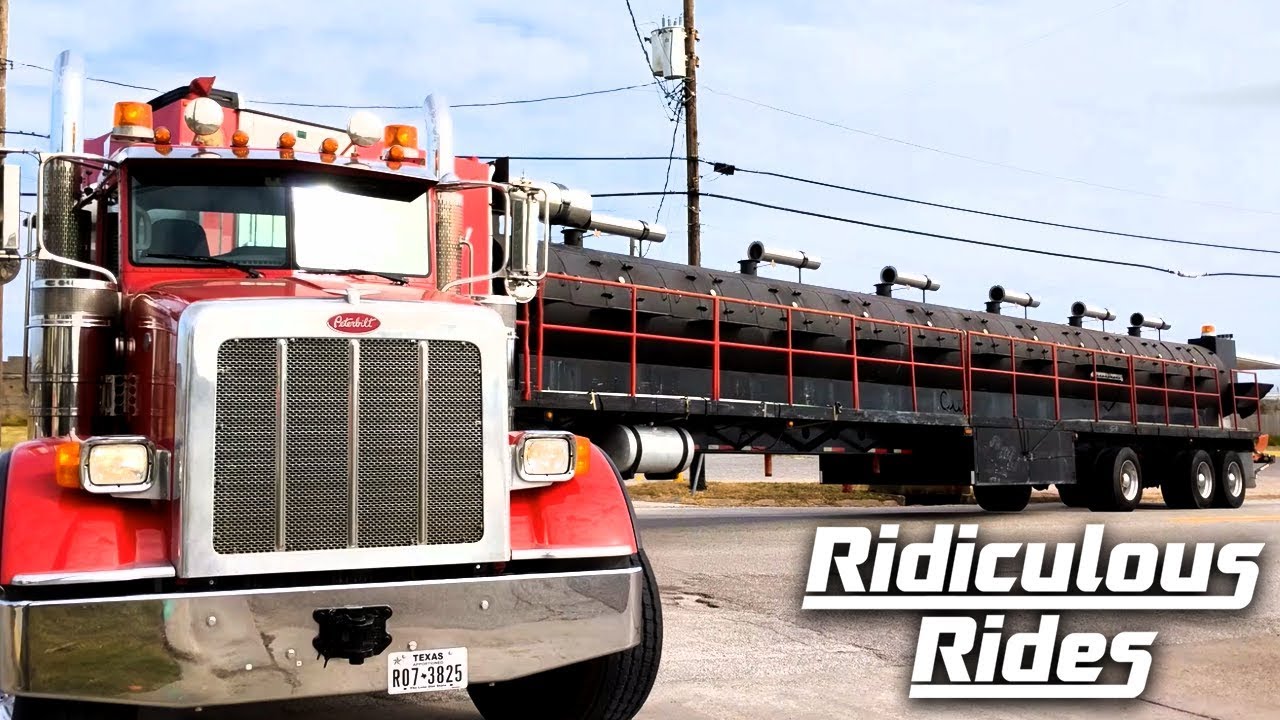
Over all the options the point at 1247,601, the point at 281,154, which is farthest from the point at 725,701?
the point at 1247,601

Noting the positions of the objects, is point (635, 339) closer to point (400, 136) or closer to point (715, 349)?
point (715, 349)

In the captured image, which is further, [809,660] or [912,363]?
[912,363]

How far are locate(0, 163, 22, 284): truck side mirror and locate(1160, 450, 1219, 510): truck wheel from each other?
22821 millimetres

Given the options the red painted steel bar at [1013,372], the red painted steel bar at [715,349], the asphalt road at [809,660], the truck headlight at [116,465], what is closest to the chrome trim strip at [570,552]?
the asphalt road at [809,660]

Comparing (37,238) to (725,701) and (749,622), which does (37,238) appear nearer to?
(725,701)

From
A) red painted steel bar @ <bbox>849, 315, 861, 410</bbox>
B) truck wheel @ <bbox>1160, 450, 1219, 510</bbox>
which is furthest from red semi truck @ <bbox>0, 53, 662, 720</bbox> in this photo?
truck wheel @ <bbox>1160, 450, 1219, 510</bbox>

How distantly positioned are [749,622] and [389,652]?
5.05 meters

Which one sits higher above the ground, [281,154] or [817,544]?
[281,154]

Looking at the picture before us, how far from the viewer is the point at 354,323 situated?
16.3 ft

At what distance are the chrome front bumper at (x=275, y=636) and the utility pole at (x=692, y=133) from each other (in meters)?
20.2

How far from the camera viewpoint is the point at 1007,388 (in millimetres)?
21062

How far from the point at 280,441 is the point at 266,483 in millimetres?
166

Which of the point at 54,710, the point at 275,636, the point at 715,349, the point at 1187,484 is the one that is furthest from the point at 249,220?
the point at 1187,484

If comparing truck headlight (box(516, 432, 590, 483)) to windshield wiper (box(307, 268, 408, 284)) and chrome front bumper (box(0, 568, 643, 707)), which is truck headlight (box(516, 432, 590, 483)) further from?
windshield wiper (box(307, 268, 408, 284))
